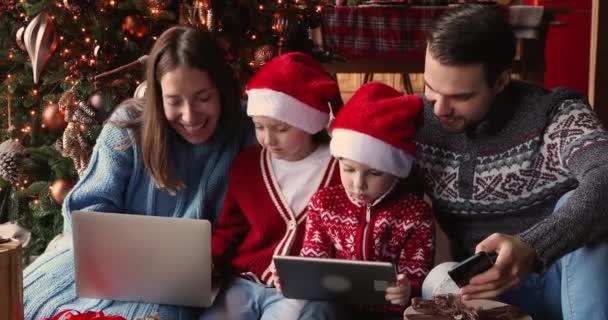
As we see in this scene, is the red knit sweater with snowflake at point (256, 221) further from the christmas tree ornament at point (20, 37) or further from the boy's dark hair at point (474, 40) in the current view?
the christmas tree ornament at point (20, 37)

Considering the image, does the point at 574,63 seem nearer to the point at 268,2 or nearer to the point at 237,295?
the point at 268,2

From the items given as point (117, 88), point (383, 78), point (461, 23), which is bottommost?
point (383, 78)

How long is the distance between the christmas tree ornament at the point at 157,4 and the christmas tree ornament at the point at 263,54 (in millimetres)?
286

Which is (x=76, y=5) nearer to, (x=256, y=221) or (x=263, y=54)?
(x=263, y=54)

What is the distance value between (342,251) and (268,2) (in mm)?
940

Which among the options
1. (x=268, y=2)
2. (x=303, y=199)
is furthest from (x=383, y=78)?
(x=303, y=199)

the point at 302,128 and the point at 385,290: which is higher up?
the point at 302,128

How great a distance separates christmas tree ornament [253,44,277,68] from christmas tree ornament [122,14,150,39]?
0.33 m

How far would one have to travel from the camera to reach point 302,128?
5.92 ft

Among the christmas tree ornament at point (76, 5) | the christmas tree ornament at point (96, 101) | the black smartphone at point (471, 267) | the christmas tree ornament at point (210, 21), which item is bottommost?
the black smartphone at point (471, 267)

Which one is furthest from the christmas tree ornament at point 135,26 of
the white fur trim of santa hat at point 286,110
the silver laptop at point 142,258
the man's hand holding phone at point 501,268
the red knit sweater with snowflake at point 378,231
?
the man's hand holding phone at point 501,268

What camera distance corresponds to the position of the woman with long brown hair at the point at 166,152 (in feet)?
6.04

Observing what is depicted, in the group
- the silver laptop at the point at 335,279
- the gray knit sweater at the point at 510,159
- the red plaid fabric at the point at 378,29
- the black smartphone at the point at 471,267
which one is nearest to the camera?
the black smartphone at the point at 471,267

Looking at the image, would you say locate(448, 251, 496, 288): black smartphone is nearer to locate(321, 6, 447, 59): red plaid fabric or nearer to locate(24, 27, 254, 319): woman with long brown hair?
locate(24, 27, 254, 319): woman with long brown hair
